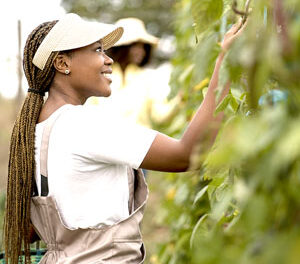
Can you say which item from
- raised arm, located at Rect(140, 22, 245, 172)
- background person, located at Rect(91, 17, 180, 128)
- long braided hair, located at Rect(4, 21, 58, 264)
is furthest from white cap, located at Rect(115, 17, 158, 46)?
raised arm, located at Rect(140, 22, 245, 172)

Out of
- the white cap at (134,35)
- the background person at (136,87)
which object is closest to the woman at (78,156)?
the background person at (136,87)

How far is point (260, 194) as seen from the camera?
72cm

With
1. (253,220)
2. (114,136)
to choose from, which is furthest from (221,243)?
(114,136)

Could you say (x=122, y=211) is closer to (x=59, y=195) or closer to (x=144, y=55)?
(x=59, y=195)

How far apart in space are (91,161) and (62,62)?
1.08ft

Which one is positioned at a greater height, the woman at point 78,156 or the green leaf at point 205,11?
the green leaf at point 205,11

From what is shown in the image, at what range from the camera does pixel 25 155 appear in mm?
1797

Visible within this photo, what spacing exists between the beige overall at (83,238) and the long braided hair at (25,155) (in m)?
0.05

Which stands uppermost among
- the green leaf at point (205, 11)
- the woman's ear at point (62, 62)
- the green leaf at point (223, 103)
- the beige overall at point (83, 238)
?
the green leaf at point (205, 11)

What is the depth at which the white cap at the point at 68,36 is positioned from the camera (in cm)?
179

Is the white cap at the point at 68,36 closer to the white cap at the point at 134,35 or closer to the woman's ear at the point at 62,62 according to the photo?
the woman's ear at the point at 62,62

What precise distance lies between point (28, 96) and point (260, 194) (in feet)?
4.17

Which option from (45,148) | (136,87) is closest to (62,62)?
(45,148)

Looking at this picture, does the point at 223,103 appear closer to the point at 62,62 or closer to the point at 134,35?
the point at 62,62
